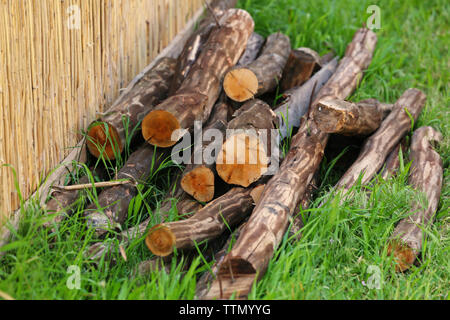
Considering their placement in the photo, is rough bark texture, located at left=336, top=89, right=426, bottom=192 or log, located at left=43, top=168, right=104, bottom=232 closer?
log, located at left=43, top=168, right=104, bottom=232

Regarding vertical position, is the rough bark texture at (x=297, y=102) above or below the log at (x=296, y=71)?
below

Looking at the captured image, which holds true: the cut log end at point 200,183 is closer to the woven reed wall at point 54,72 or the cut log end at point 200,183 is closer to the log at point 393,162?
the woven reed wall at point 54,72

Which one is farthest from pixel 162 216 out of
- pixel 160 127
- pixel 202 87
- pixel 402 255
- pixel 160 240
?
pixel 402 255

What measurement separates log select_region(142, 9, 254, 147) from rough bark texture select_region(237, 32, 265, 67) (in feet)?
1.44

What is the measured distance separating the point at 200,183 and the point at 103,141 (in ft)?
2.52

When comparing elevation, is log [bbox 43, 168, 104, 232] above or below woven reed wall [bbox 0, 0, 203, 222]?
below

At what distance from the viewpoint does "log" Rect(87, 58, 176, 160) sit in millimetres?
3836

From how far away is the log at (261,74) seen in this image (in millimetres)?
4125

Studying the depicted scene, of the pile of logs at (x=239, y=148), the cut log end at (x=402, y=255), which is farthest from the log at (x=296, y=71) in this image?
the cut log end at (x=402, y=255)

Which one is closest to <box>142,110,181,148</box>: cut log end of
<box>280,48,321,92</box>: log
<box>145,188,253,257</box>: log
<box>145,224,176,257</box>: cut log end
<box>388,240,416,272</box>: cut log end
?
<box>145,188,253,257</box>: log

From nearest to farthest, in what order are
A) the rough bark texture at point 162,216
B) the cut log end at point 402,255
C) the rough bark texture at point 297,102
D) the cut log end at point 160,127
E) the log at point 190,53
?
the rough bark texture at point 162,216
the cut log end at point 402,255
the cut log end at point 160,127
the rough bark texture at point 297,102
the log at point 190,53

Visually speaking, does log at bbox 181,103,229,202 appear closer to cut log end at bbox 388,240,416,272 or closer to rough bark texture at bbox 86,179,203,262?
rough bark texture at bbox 86,179,203,262

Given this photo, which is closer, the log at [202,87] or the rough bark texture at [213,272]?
the rough bark texture at [213,272]

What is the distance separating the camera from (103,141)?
12.7 ft
